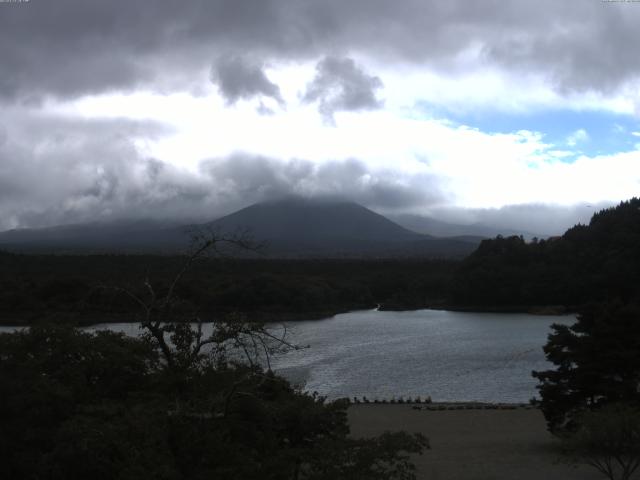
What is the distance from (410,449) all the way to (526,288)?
42850 millimetres

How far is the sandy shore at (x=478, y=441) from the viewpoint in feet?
34.3

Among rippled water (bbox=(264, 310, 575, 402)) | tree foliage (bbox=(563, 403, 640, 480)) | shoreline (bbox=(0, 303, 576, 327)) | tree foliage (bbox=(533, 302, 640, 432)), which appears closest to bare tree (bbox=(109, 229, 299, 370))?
tree foliage (bbox=(563, 403, 640, 480))

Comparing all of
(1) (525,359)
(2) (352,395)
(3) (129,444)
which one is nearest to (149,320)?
(3) (129,444)

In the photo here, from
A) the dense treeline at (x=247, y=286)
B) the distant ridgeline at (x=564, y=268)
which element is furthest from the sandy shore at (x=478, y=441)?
the distant ridgeline at (x=564, y=268)

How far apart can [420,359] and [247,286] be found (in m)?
16.8

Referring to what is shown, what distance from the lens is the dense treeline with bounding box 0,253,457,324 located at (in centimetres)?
3325

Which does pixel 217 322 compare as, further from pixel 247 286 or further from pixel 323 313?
pixel 323 313

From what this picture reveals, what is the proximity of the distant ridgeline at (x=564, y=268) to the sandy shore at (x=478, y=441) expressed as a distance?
96.4 ft

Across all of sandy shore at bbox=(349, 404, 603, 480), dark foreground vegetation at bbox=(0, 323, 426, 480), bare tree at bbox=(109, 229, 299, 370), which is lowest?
sandy shore at bbox=(349, 404, 603, 480)

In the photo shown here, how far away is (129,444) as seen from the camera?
15.2 ft

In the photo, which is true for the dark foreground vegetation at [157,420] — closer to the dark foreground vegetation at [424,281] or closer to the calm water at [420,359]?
the calm water at [420,359]

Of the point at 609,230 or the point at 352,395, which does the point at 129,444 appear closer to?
the point at 352,395

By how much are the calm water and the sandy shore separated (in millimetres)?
2734

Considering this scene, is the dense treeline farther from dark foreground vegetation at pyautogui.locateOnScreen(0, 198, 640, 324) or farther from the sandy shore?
the sandy shore
